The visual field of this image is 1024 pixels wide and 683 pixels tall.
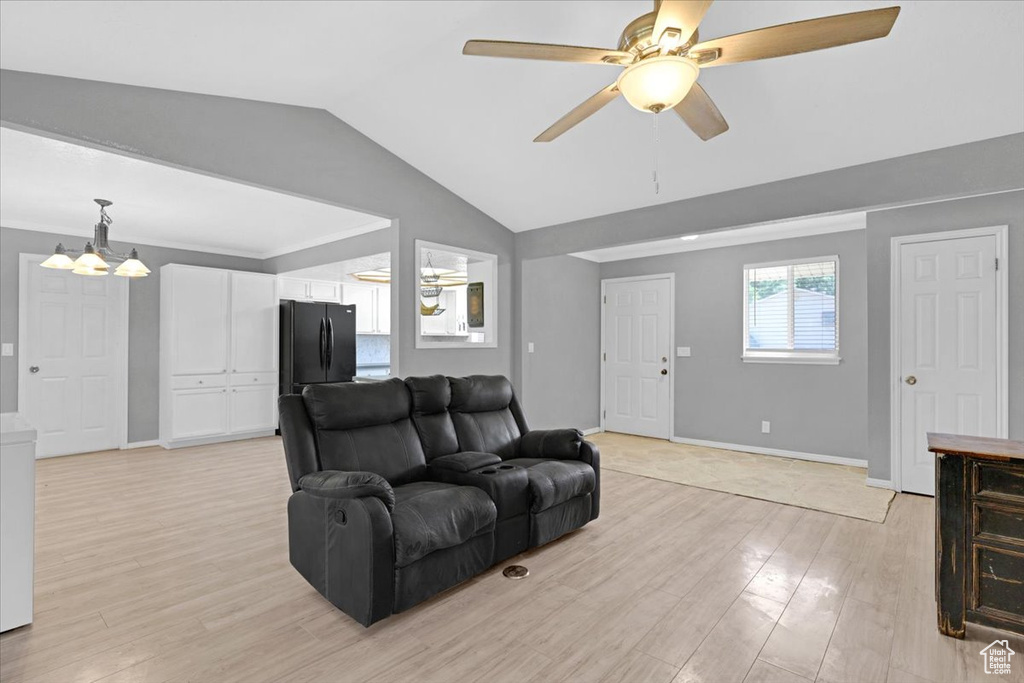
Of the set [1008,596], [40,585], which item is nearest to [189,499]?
[40,585]

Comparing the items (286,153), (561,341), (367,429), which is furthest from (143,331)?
(561,341)

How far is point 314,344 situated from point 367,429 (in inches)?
158

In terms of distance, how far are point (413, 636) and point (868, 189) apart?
11.9 feet

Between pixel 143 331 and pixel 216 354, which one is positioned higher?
pixel 143 331

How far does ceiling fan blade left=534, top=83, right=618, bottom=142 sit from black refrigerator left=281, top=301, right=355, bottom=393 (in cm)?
483

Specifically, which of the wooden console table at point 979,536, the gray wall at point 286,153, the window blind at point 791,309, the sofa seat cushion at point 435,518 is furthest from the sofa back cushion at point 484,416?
the window blind at point 791,309

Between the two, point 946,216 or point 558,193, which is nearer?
point 946,216

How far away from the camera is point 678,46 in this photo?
5.32 ft

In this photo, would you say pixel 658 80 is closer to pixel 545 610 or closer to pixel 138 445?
pixel 545 610

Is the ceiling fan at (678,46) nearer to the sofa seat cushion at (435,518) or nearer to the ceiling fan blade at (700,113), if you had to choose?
the ceiling fan blade at (700,113)

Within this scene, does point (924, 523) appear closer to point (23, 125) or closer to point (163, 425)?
point (23, 125)

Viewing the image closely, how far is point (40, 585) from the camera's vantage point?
2.48 metres

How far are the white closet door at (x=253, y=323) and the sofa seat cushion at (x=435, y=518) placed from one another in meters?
4.52

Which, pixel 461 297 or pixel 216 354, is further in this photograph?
pixel 216 354
